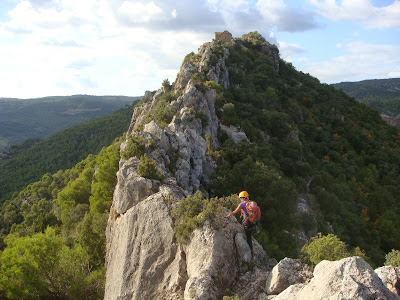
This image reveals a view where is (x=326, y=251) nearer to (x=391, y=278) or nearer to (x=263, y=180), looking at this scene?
(x=391, y=278)

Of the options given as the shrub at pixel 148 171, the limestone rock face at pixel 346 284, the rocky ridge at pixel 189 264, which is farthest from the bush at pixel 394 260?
the shrub at pixel 148 171

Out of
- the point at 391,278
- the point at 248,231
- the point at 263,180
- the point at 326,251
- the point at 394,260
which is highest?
the point at 248,231

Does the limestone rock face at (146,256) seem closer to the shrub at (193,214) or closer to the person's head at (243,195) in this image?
the shrub at (193,214)

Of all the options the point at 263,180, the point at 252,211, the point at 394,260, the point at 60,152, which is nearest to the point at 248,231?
the point at 252,211

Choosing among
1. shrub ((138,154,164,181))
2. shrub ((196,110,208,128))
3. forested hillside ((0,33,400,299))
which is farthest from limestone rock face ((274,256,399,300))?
shrub ((196,110,208,128))

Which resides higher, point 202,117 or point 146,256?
point 202,117

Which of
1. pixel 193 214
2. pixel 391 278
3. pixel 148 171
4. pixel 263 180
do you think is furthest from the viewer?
pixel 263 180

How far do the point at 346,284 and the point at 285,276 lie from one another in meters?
2.89

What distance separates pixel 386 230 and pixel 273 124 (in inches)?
805

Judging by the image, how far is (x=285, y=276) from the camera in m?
9.34

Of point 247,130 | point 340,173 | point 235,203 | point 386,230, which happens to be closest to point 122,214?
point 235,203

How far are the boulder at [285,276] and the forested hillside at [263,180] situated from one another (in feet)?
11.4

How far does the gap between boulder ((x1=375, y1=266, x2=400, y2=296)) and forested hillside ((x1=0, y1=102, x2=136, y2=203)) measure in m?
96.1

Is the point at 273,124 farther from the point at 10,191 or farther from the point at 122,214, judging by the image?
the point at 10,191
